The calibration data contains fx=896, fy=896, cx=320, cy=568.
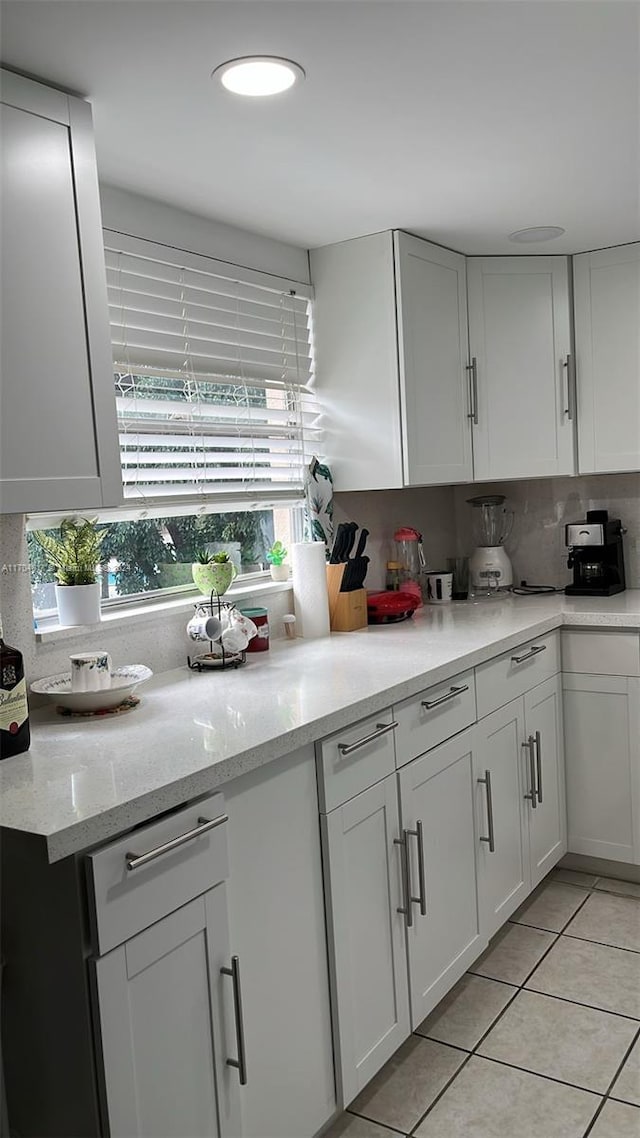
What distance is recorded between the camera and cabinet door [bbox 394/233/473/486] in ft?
9.65

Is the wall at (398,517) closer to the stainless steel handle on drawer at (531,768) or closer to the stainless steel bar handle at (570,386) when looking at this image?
the stainless steel bar handle at (570,386)

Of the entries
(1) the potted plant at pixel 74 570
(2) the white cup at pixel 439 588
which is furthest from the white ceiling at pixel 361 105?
(2) the white cup at pixel 439 588

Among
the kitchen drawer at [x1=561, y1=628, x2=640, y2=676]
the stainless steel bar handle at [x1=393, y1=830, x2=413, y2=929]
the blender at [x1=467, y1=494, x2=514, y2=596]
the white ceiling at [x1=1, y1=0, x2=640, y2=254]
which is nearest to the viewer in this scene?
the white ceiling at [x1=1, y1=0, x2=640, y2=254]

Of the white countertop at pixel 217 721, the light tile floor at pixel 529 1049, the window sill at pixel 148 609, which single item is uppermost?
the window sill at pixel 148 609

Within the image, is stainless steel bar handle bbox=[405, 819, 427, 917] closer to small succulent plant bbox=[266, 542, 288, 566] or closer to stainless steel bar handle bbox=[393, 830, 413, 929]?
stainless steel bar handle bbox=[393, 830, 413, 929]

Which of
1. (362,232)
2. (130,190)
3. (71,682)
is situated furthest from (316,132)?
(71,682)

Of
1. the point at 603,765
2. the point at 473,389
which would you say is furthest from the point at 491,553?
the point at 603,765

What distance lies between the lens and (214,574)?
8.38ft

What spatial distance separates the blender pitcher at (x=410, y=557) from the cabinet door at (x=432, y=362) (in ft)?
0.96

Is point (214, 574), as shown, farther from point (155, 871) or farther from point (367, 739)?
point (155, 871)

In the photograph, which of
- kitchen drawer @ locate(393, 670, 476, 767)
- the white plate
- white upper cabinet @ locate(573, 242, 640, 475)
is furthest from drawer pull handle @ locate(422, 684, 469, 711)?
white upper cabinet @ locate(573, 242, 640, 475)

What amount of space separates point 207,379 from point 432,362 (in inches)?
33.3

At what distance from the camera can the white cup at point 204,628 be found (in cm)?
239

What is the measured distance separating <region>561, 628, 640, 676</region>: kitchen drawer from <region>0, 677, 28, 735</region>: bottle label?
1.99 metres
